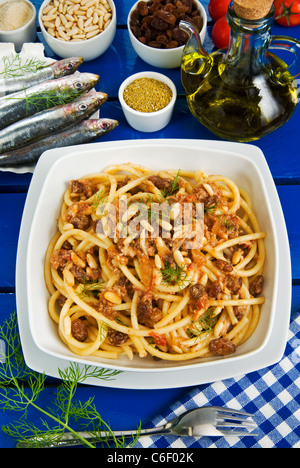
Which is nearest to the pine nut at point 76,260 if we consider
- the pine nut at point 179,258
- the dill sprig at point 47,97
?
the pine nut at point 179,258

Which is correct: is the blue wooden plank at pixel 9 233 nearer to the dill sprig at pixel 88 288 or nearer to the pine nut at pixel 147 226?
the dill sprig at pixel 88 288

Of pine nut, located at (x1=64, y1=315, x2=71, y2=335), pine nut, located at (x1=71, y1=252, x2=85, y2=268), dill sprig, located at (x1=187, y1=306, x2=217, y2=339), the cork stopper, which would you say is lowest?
pine nut, located at (x1=64, y1=315, x2=71, y2=335)

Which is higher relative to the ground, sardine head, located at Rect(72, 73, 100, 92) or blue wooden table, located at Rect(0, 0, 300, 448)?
sardine head, located at Rect(72, 73, 100, 92)

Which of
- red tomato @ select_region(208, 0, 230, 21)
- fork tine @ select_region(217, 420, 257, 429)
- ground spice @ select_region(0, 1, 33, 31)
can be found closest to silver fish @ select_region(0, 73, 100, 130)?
ground spice @ select_region(0, 1, 33, 31)

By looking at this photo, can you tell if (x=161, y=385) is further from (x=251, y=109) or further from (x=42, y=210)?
(x=251, y=109)

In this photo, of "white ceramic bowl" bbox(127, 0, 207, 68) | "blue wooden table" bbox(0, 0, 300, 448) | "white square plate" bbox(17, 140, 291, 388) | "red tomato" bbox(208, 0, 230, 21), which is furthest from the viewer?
"red tomato" bbox(208, 0, 230, 21)

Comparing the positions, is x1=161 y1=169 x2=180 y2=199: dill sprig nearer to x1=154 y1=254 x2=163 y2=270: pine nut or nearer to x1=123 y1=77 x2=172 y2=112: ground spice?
x1=154 y1=254 x2=163 y2=270: pine nut
